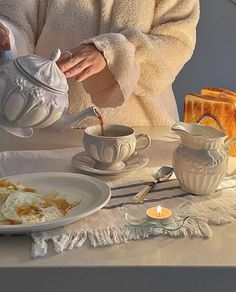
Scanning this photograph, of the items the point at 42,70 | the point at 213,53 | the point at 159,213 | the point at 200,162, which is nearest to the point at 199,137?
the point at 200,162

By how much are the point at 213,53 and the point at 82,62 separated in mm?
1152

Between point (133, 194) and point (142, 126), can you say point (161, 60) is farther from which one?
point (133, 194)

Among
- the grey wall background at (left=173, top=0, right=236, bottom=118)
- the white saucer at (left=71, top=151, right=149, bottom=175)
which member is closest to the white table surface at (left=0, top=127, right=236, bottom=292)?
the white saucer at (left=71, top=151, right=149, bottom=175)

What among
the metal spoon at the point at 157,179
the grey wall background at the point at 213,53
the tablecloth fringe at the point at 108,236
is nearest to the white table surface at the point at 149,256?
the tablecloth fringe at the point at 108,236

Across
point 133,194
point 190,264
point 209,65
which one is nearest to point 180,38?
point 133,194

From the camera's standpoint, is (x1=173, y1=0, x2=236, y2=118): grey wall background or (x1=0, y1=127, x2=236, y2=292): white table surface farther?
(x1=173, y1=0, x2=236, y2=118): grey wall background

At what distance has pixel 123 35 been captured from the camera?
3.36ft

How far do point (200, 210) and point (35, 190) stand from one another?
0.24m

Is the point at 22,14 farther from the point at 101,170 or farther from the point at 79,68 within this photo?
the point at 101,170

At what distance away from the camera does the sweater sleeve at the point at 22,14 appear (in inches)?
44.8

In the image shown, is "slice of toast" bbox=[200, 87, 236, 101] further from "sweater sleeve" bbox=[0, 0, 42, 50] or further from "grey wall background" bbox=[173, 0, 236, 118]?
"grey wall background" bbox=[173, 0, 236, 118]

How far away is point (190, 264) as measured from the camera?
58cm

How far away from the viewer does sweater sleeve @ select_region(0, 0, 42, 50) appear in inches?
44.8

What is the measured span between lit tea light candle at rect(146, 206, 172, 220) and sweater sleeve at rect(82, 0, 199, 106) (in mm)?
380
